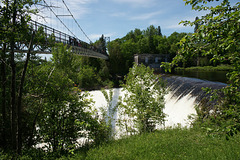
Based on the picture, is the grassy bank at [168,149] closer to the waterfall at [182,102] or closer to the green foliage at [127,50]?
the waterfall at [182,102]

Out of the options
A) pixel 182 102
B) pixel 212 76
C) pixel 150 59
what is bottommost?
pixel 182 102

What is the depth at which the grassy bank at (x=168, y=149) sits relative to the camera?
471 cm

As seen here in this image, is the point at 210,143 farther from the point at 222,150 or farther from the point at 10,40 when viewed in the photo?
the point at 10,40

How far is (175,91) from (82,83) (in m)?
17.6

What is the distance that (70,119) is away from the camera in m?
5.48

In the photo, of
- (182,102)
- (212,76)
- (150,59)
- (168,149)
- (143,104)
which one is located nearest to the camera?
(168,149)

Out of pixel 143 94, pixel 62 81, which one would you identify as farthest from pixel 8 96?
pixel 143 94

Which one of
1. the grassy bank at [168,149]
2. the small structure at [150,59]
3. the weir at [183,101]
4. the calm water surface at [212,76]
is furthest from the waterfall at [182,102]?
the small structure at [150,59]

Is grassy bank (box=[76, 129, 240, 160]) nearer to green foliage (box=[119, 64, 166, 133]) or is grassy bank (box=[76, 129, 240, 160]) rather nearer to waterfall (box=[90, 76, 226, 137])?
green foliage (box=[119, 64, 166, 133])

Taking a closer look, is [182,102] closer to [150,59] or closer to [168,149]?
[168,149]

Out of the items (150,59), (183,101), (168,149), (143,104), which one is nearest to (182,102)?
(183,101)

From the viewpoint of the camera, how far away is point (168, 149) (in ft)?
17.2

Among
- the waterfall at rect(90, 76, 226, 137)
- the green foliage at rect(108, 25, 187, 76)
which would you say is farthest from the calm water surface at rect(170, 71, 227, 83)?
the green foliage at rect(108, 25, 187, 76)

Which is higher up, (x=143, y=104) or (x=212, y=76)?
(x=212, y=76)
